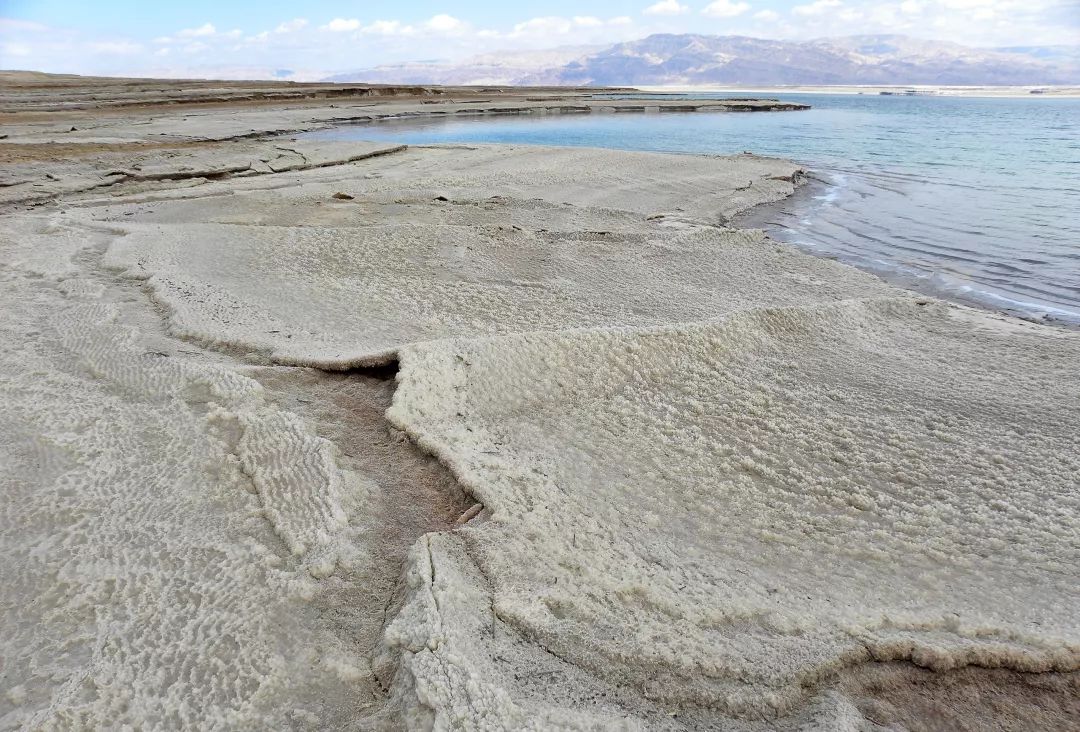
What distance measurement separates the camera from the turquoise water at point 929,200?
16.5 feet

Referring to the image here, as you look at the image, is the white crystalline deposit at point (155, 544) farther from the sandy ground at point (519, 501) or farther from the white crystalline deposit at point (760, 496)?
the white crystalline deposit at point (760, 496)

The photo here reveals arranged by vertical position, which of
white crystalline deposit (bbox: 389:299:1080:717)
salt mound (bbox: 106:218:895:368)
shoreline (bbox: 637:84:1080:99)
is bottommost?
white crystalline deposit (bbox: 389:299:1080:717)

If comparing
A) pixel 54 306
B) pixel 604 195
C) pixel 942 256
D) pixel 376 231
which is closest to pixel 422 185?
pixel 604 195

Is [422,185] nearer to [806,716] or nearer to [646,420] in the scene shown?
[646,420]

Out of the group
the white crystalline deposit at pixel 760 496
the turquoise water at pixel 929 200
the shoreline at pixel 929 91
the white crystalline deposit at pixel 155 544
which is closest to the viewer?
the white crystalline deposit at pixel 155 544

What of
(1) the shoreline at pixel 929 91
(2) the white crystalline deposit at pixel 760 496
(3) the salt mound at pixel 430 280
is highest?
(1) the shoreline at pixel 929 91

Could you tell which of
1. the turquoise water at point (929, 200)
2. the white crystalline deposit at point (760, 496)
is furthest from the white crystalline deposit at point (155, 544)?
the turquoise water at point (929, 200)

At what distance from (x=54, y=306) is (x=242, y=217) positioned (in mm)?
2337

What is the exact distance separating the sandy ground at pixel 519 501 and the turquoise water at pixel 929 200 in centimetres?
172

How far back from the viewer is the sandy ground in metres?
1.27

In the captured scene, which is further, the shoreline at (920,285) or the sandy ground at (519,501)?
the shoreline at (920,285)

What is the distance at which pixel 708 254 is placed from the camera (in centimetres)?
459

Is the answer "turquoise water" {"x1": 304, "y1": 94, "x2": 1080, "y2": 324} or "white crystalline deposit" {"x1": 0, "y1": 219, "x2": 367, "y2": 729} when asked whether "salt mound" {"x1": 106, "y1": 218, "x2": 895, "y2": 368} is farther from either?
"turquoise water" {"x1": 304, "y1": 94, "x2": 1080, "y2": 324}

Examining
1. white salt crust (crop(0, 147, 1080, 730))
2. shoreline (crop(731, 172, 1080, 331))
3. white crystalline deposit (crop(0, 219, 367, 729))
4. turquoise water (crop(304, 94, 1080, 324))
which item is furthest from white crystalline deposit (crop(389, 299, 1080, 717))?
turquoise water (crop(304, 94, 1080, 324))
